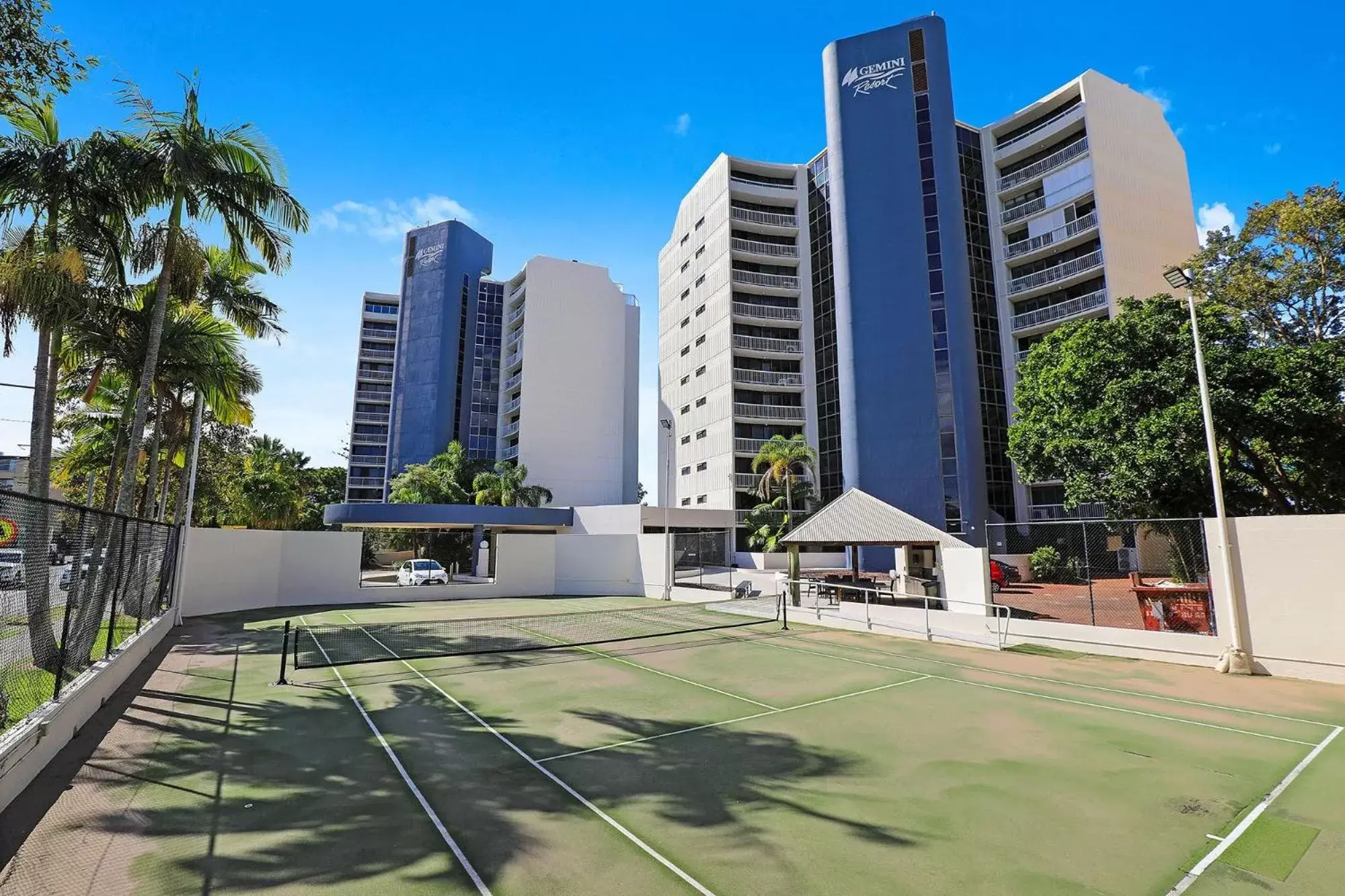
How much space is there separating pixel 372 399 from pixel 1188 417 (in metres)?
82.0

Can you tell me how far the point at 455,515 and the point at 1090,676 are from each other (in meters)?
37.4

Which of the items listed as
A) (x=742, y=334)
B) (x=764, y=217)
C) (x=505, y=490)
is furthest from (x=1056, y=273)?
(x=505, y=490)

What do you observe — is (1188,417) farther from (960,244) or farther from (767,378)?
(767,378)

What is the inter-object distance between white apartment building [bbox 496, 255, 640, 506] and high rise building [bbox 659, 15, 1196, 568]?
29.6 metres

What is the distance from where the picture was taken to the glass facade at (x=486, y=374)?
76.6 metres

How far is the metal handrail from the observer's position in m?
46.6

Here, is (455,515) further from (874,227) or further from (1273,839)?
(1273,839)

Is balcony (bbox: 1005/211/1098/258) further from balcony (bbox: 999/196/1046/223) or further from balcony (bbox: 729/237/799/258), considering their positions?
balcony (bbox: 729/237/799/258)

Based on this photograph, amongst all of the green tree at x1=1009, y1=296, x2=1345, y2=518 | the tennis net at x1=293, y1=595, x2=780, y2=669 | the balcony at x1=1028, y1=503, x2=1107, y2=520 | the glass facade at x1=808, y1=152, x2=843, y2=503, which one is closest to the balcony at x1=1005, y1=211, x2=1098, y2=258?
the glass facade at x1=808, y1=152, x2=843, y2=503

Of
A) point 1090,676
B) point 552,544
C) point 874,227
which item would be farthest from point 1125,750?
point 874,227

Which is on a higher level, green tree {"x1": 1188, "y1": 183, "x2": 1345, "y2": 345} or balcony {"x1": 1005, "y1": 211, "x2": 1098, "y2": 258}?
balcony {"x1": 1005, "y1": 211, "x2": 1098, "y2": 258}

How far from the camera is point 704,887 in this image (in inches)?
206

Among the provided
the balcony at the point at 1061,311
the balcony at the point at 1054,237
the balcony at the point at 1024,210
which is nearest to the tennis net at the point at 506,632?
the balcony at the point at 1061,311

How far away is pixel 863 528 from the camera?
75.7ft
